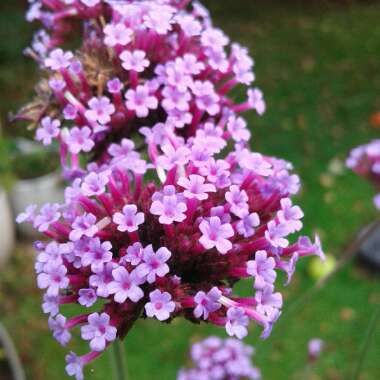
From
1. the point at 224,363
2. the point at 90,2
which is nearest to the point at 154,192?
the point at 90,2

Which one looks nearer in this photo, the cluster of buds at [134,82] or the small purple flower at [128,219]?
the small purple flower at [128,219]

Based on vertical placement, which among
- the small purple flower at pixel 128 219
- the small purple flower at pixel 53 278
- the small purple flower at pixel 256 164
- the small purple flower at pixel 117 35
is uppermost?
the small purple flower at pixel 117 35

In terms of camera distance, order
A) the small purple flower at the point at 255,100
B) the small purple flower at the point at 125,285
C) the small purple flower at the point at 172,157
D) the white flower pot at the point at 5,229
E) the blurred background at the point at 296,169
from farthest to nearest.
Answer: the white flower pot at the point at 5,229
the blurred background at the point at 296,169
the small purple flower at the point at 255,100
the small purple flower at the point at 172,157
the small purple flower at the point at 125,285

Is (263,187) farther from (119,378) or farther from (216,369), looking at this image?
(216,369)

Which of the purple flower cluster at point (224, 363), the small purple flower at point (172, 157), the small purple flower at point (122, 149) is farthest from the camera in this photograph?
the purple flower cluster at point (224, 363)

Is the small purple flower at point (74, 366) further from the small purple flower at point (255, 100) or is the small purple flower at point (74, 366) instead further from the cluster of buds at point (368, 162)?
the cluster of buds at point (368, 162)

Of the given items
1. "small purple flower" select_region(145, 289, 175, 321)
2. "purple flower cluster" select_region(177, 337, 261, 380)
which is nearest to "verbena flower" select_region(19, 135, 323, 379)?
"small purple flower" select_region(145, 289, 175, 321)

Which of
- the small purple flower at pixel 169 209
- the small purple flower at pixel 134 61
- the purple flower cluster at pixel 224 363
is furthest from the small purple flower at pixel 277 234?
the purple flower cluster at pixel 224 363

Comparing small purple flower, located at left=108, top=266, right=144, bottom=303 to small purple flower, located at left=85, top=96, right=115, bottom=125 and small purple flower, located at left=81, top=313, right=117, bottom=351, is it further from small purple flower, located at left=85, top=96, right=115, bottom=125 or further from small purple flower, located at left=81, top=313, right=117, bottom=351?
small purple flower, located at left=85, top=96, right=115, bottom=125

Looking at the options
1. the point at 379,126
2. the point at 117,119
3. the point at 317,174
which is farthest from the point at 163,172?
the point at 379,126
